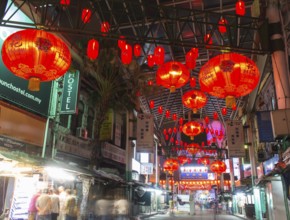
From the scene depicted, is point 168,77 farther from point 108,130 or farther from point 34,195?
point 108,130

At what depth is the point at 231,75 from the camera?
254 inches

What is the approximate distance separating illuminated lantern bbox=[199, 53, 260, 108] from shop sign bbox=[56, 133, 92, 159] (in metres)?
7.93

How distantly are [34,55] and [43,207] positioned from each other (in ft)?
19.3

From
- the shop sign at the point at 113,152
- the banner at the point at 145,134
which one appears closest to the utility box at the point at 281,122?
the banner at the point at 145,134

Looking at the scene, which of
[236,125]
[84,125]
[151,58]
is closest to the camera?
[151,58]

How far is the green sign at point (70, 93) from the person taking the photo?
39.6 ft

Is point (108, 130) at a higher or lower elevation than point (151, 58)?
lower

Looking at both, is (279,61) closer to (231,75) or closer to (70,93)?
(231,75)

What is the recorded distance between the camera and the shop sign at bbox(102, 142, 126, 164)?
1706 centimetres

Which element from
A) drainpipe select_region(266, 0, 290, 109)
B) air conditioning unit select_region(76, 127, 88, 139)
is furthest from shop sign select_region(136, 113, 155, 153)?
drainpipe select_region(266, 0, 290, 109)

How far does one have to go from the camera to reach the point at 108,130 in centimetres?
1622

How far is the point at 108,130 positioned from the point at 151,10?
22.2 ft

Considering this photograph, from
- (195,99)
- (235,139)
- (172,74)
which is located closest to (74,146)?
(195,99)

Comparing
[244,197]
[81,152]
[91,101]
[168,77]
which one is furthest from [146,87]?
[244,197]
